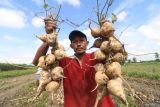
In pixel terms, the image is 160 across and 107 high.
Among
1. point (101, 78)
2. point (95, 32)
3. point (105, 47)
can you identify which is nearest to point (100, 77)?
point (101, 78)

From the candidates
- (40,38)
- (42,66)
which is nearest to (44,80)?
(42,66)

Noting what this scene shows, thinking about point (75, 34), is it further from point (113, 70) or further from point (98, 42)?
point (113, 70)

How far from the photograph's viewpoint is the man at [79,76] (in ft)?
13.7

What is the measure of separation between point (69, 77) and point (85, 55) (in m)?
0.37

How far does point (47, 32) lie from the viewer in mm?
4160

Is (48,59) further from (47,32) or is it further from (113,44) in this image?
(113,44)

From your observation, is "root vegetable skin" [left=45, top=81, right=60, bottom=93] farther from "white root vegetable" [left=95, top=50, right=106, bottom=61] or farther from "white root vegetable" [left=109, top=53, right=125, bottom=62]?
"white root vegetable" [left=109, top=53, right=125, bottom=62]

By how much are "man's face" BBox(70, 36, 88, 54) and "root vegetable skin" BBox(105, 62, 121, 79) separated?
54cm

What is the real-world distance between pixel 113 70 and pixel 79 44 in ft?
2.38

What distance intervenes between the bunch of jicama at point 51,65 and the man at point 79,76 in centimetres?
17

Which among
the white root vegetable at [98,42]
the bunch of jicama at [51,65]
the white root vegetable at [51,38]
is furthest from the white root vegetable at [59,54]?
the white root vegetable at [98,42]

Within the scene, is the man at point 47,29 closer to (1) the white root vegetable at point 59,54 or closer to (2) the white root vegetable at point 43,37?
(2) the white root vegetable at point 43,37

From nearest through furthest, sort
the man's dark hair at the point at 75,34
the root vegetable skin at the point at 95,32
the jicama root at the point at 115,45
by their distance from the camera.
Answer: the jicama root at the point at 115,45
the root vegetable skin at the point at 95,32
the man's dark hair at the point at 75,34

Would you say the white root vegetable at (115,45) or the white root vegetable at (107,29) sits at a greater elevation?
the white root vegetable at (107,29)
